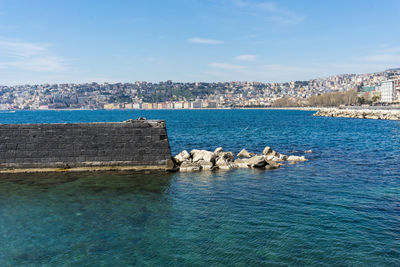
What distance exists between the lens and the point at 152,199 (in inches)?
536

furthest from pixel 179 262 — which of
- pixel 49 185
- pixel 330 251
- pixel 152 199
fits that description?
pixel 49 185

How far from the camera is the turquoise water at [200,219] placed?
8641mm

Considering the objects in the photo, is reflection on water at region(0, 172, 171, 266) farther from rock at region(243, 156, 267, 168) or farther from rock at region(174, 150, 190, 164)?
rock at region(243, 156, 267, 168)

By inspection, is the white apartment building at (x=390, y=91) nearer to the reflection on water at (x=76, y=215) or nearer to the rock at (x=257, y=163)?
the rock at (x=257, y=163)

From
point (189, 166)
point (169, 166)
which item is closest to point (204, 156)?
point (189, 166)

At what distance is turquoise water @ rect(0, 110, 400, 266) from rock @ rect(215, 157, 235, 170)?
68.3 inches

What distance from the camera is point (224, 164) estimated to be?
67.4 ft

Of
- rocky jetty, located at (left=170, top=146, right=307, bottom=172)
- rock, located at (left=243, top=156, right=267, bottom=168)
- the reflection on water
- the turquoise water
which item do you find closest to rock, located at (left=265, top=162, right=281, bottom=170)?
rocky jetty, located at (left=170, top=146, right=307, bottom=172)

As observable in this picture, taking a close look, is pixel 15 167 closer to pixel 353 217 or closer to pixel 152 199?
pixel 152 199

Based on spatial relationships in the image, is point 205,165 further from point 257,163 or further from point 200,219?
point 200,219

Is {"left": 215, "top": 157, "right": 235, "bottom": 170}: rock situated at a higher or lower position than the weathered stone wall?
lower

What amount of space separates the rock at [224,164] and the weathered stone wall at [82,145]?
3.45m

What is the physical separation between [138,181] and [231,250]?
8.57m

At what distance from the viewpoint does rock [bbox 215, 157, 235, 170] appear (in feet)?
66.4
